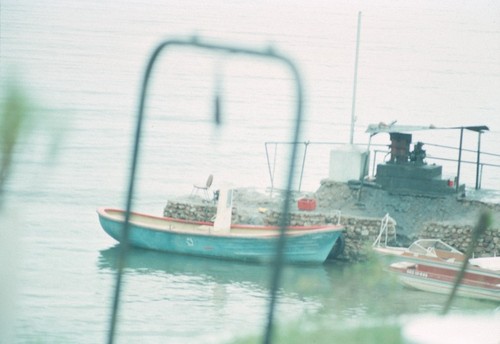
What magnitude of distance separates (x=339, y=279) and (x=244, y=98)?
2769 centimetres

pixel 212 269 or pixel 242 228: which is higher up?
pixel 242 228

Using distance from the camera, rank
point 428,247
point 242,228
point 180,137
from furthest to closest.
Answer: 1. point 180,137
2. point 242,228
3. point 428,247

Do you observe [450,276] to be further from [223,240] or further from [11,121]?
[11,121]

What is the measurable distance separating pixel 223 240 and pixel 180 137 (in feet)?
53.4

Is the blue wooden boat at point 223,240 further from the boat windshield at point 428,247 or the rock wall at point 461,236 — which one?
the boat windshield at point 428,247

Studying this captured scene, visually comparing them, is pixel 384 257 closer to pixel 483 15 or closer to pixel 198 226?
pixel 198 226

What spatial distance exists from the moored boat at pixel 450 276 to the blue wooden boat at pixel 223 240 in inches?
79.7

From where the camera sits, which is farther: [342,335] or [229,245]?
[229,245]

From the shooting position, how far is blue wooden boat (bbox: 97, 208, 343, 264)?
49.3ft

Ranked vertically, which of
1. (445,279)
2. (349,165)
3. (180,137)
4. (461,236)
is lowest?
(445,279)

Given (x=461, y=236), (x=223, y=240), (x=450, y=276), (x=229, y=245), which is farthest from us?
(x=229, y=245)

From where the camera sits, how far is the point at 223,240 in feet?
50.9

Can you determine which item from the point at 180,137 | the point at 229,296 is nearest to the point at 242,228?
the point at 229,296

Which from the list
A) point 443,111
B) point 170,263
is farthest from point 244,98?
point 170,263
